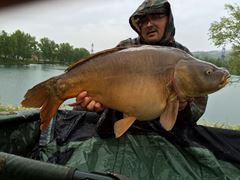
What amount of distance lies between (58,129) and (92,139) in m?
0.21

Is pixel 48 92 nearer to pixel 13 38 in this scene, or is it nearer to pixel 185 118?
pixel 185 118

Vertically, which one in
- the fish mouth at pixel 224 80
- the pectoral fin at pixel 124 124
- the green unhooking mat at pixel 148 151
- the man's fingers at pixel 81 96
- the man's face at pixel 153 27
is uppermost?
the man's face at pixel 153 27

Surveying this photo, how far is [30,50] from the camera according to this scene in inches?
730

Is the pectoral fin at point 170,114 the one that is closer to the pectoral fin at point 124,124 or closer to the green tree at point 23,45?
the pectoral fin at point 124,124

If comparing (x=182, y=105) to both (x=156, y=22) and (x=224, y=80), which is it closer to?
(x=224, y=80)

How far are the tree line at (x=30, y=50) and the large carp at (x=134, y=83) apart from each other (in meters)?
12.9

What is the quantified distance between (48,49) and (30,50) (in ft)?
4.52

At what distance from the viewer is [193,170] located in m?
1.50

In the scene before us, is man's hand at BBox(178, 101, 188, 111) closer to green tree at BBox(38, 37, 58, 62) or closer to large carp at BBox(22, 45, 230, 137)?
large carp at BBox(22, 45, 230, 137)

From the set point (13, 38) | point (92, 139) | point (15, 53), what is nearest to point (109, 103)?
point (92, 139)

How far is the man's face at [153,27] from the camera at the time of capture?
6.01 feet

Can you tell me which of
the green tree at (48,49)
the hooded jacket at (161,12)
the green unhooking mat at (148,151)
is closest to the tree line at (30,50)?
the green tree at (48,49)

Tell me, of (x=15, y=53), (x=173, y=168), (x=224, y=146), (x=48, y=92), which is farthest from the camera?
(x=15, y=53)

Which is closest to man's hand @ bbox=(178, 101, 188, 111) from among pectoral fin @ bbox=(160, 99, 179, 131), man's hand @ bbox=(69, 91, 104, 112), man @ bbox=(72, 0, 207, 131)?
pectoral fin @ bbox=(160, 99, 179, 131)
